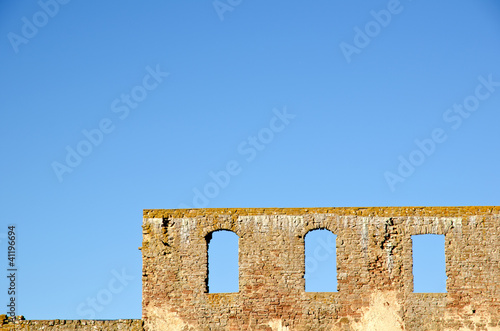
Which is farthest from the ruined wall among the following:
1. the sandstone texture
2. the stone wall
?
the stone wall

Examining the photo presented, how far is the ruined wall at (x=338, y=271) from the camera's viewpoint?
29.6 metres

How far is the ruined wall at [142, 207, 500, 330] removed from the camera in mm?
29625

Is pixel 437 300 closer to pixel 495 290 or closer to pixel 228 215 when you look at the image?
pixel 495 290

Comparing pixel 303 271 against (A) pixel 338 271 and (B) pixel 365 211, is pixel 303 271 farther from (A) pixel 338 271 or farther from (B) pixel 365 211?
(B) pixel 365 211

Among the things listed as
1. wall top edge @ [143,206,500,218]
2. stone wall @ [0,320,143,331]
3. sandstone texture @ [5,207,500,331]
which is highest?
wall top edge @ [143,206,500,218]

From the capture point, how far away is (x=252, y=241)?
3012 centimetres

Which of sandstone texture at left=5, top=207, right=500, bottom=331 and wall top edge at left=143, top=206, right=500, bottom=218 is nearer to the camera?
sandstone texture at left=5, top=207, right=500, bottom=331

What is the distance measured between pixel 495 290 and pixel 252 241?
24.6 feet

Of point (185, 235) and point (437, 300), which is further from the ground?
point (185, 235)

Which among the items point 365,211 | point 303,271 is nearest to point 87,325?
point 303,271

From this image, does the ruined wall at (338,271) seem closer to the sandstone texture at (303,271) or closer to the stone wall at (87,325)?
the sandstone texture at (303,271)

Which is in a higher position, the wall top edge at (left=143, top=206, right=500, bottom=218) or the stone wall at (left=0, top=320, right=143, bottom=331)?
the wall top edge at (left=143, top=206, right=500, bottom=218)

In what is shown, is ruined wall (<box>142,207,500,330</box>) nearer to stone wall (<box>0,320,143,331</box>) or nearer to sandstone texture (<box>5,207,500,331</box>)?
sandstone texture (<box>5,207,500,331</box>)

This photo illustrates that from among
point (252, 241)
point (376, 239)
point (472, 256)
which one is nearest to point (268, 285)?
point (252, 241)
